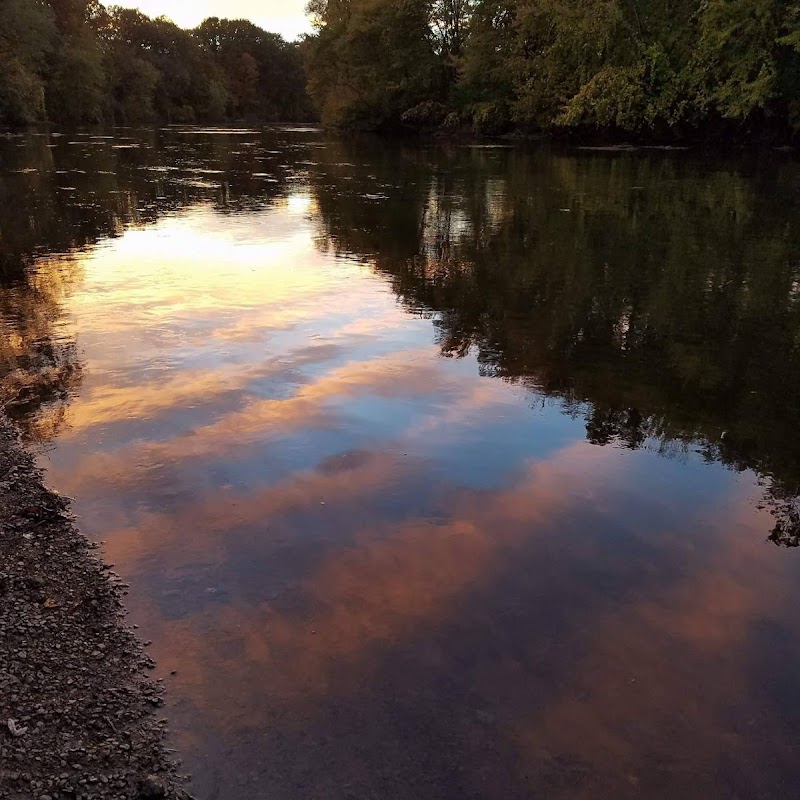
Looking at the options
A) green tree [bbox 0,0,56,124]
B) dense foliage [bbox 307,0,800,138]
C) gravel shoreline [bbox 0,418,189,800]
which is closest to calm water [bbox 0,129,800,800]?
gravel shoreline [bbox 0,418,189,800]

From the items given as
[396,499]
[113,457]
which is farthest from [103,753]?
[113,457]

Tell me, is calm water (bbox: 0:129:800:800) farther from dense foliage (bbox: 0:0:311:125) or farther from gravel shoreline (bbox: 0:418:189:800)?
dense foliage (bbox: 0:0:311:125)

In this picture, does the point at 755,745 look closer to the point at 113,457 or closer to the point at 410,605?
the point at 410,605

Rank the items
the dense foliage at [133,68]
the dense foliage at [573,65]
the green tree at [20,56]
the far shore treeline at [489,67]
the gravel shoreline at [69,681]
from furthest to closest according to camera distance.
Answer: the dense foliage at [133,68], the green tree at [20,56], the far shore treeline at [489,67], the dense foliage at [573,65], the gravel shoreline at [69,681]

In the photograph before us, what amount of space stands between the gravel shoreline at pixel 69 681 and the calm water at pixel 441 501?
143mm

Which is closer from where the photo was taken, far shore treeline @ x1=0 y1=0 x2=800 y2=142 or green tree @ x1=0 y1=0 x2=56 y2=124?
far shore treeline @ x1=0 y1=0 x2=800 y2=142

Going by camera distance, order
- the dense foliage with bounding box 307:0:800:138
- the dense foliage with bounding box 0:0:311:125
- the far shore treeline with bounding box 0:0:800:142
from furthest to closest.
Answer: the dense foliage with bounding box 0:0:311:125
the far shore treeline with bounding box 0:0:800:142
the dense foliage with bounding box 307:0:800:138

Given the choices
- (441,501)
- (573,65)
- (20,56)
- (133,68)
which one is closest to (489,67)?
(573,65)

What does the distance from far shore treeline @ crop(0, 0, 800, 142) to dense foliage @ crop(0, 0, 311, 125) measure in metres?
0.21

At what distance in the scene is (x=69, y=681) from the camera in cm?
294

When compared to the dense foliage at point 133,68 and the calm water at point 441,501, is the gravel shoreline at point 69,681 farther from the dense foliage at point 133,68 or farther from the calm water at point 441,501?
the dense foliage at point 133,68

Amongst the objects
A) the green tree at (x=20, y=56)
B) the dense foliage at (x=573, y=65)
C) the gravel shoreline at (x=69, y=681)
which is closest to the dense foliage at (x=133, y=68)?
the green tree at (x=20, y=56)

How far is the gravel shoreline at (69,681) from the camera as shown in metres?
2.53

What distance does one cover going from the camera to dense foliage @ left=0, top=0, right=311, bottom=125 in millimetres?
52188
